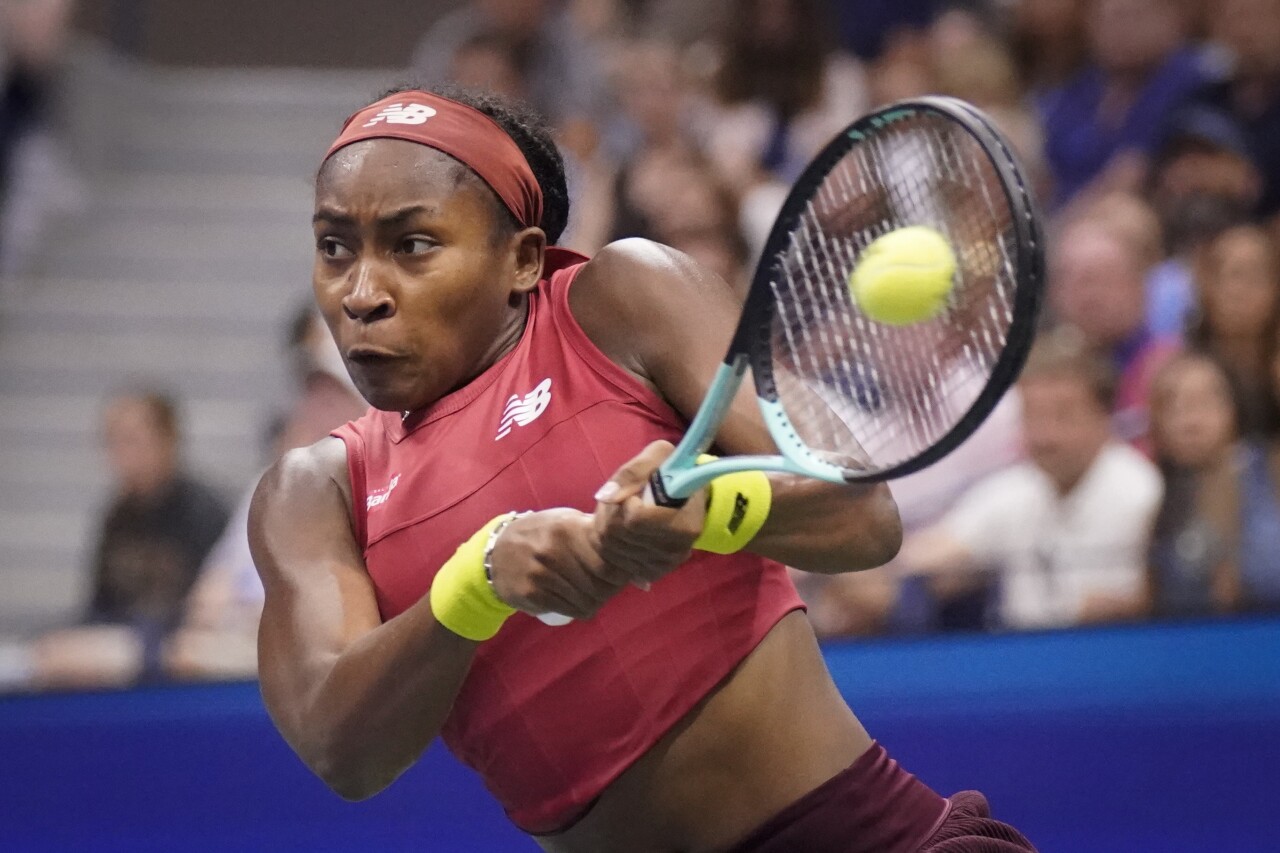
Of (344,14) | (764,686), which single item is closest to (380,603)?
(764,686)

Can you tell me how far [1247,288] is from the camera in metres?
4.13

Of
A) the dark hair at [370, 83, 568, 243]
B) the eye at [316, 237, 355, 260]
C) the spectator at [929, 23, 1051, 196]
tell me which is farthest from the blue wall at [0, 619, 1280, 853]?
the spectator at [929, 23, 1051, 196]

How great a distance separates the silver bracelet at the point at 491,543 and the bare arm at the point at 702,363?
0.91 ft

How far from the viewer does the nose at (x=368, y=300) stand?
2064mm

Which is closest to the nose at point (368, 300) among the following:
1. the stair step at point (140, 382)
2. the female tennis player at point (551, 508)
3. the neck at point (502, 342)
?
the female tennis player at point (551, 508)

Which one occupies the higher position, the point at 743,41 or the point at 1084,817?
the point at 743,41

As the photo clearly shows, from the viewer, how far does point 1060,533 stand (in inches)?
156

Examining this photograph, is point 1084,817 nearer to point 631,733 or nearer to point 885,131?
point 631,733

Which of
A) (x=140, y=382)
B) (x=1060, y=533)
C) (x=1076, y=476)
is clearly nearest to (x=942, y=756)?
(x=1060, y=533)

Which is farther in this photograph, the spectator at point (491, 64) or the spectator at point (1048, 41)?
the spectator at point (491, 64)

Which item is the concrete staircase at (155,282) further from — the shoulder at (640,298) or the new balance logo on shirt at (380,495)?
the shoulder at (640,298)

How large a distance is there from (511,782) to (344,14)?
6238mm

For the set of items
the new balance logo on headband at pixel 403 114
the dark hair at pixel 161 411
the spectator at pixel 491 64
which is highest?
the spectator at pixel 491 64

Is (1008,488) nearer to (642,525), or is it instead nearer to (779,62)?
(779,62)
